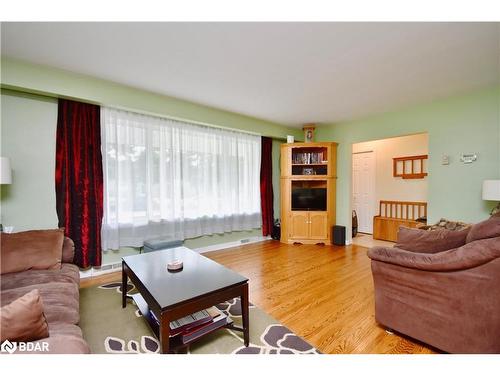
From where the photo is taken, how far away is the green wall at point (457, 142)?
3006 millimetres

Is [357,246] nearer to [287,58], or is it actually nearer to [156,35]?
[287,58]

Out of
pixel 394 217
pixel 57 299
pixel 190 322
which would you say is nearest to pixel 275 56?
pixel 190 322

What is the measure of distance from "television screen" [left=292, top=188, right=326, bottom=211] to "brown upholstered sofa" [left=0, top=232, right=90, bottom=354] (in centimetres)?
365

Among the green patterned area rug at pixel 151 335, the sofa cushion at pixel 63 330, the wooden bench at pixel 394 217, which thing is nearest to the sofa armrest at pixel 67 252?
the green patterned area rug at pixel 151 335

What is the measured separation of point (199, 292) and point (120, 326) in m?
0.94

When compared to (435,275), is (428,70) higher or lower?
higher

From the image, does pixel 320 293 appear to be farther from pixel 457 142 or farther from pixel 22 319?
pixel 457 142

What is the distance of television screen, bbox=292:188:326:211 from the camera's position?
4586 mm

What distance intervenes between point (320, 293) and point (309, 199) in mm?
2385

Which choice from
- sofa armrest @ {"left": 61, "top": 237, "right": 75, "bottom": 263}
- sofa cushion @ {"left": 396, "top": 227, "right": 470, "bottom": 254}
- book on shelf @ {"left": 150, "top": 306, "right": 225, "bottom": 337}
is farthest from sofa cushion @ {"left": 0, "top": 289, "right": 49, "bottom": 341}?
sofa cushion @ {"left": 396, "top": 227, "right": 470, "bottom": 254}

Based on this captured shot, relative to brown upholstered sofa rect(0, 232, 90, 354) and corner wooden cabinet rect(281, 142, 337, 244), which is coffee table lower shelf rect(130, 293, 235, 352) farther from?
corner wooden cabinet rect(281, 142, 337, 244)
